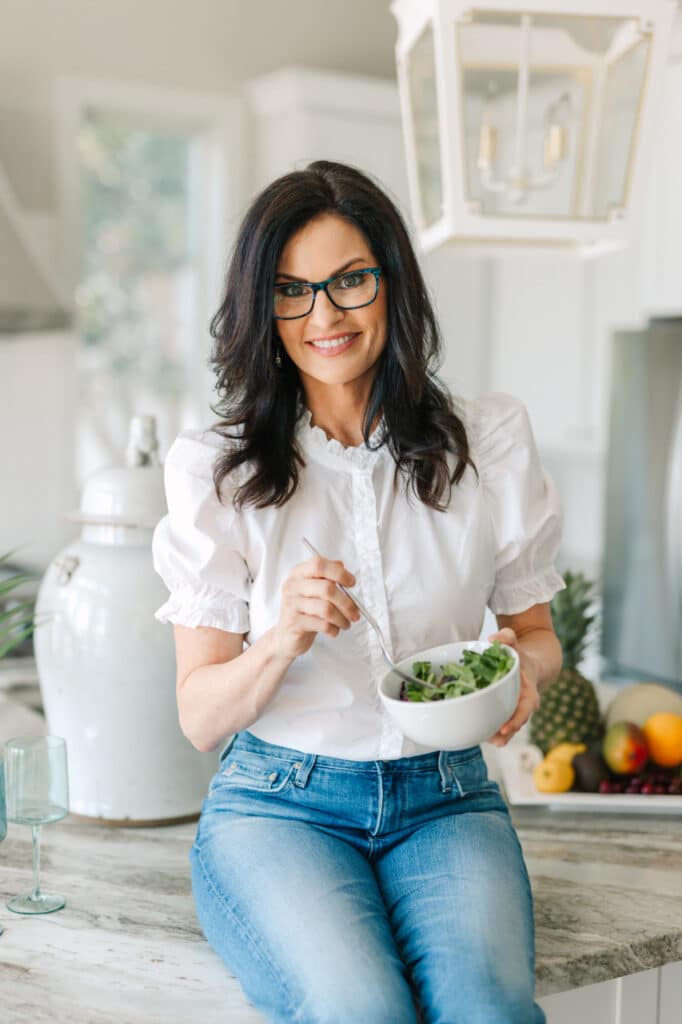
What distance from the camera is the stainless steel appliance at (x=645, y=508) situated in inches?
131

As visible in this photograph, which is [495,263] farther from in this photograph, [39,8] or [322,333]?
[322,333]

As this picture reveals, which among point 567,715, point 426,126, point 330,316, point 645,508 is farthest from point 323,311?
point 645,508

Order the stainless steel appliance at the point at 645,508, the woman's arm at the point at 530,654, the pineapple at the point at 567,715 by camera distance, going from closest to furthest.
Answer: the woman's arm at the point at 530,654 < the pineapple at the point at 567,715 < the stainless steel appliance at the point at 645,508

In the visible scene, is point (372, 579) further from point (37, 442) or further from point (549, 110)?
point (37, 442)

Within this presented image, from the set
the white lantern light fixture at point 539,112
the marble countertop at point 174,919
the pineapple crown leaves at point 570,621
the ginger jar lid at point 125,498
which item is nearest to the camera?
the marble countertop at point 174,919

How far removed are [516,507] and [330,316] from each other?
1.06 ft

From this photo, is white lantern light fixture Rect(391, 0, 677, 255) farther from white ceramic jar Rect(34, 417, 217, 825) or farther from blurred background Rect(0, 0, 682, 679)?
blurred background Rect(0, 0, 682, 679)

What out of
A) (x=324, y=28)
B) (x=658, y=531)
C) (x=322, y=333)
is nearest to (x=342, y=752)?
(x=322, y=333)

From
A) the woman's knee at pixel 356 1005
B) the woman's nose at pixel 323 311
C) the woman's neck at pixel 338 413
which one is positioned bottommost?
the woman's knee at pixel 356 1005

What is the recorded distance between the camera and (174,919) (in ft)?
4.18

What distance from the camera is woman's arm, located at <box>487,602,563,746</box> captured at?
1.20m

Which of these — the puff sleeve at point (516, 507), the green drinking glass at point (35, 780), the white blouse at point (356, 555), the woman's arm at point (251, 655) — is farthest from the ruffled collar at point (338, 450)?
the green drinking glass at point (35, 780)

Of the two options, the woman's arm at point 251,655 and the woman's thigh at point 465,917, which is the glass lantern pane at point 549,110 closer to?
the woman's arm at point 251,655

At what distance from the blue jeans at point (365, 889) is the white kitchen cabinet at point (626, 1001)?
12cm
